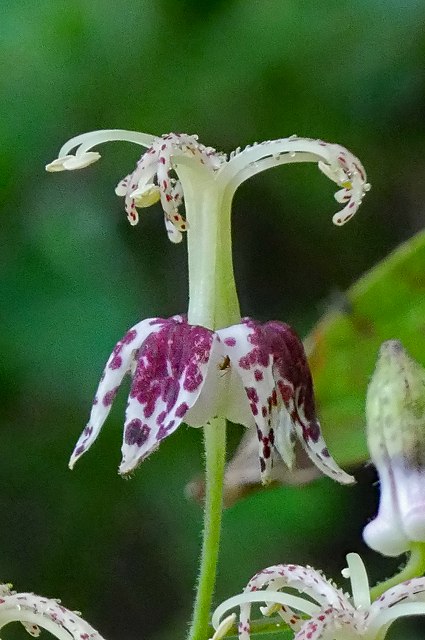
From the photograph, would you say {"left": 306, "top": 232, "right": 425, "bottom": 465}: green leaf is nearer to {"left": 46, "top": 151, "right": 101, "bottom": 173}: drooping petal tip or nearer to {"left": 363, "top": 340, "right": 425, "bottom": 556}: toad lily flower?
{"left": 363, "top": 340, "right": 425, "bottom": 556}: toad lily flower

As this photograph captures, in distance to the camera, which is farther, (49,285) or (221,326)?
(49,285)

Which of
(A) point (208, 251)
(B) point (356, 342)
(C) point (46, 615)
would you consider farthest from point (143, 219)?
(C) point (46, 615)

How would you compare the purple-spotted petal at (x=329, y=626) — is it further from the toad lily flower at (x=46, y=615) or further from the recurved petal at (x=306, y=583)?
the toad lily flower at (x=46, y=615)

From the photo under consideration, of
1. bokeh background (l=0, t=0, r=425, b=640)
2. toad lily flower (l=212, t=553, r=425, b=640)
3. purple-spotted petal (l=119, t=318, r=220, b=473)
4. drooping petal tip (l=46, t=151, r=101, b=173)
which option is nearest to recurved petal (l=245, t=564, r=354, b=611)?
toad lily flower (l=212, t=553, r=425, b=640)

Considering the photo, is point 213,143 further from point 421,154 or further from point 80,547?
point 80,547

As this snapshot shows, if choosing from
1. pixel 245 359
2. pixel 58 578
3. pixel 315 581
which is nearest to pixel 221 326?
pixel 245 359
